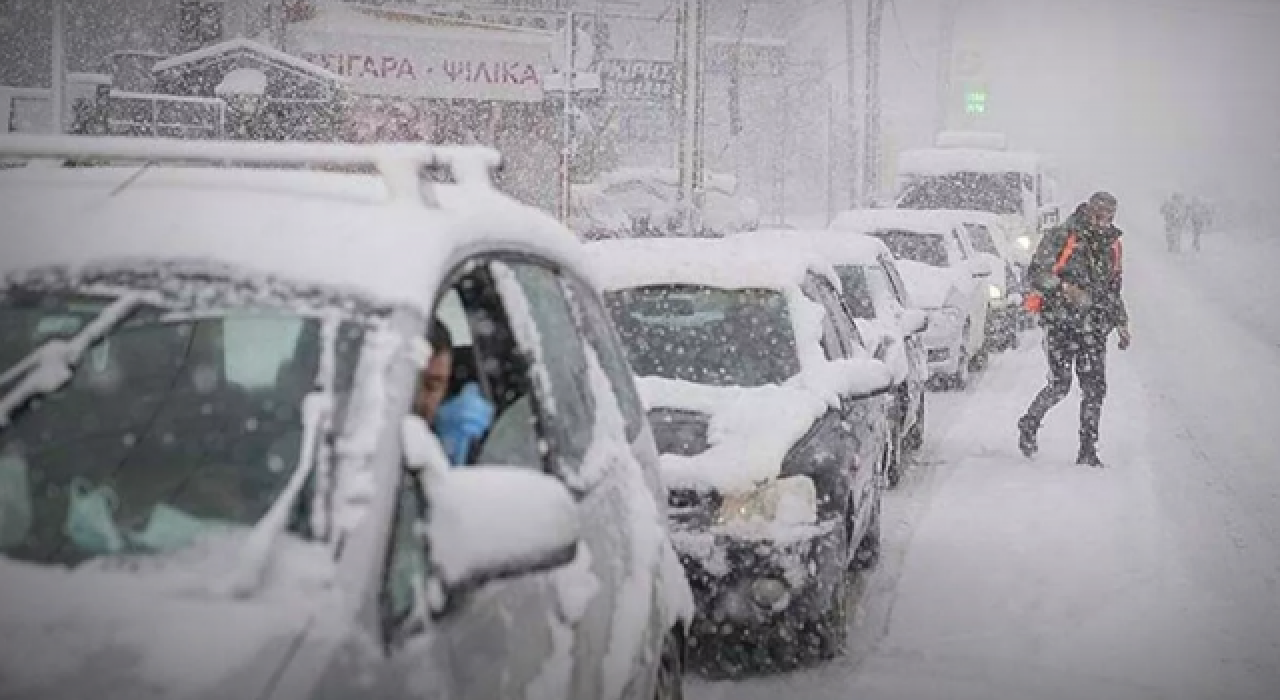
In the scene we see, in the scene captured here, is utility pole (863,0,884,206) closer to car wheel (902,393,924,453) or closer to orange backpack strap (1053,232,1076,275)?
car wheel (902,393,924,453)

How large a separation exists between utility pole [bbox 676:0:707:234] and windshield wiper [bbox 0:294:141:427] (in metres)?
18.3

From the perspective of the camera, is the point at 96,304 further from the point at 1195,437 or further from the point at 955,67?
the point at 955,67

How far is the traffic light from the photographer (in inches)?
1649

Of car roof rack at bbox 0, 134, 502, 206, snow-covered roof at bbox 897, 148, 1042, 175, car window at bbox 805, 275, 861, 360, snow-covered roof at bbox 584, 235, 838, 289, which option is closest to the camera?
car roof rack at bbox 0, 134, 502, 206

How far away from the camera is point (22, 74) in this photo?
35.6 meters

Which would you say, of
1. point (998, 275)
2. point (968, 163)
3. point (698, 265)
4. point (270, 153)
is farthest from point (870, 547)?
point (968, 163)

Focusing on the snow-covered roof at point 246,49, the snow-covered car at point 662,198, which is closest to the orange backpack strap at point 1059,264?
the snow-covered roof at point 246,49

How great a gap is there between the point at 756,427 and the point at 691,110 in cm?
1531

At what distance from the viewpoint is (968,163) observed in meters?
26.4

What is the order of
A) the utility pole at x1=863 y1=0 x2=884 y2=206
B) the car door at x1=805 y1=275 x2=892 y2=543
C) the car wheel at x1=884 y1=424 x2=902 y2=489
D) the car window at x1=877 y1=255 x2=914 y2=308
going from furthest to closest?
the utility pole at x1=863 y1=0 x2=884 y2=206 < the car window at x1=877 y1=255 x2=914 y2=308 < the car wheel at x1=884 y1=424 x2=902 y2=489 < the car door at x1=805 y1=275 x2=892 y2=543

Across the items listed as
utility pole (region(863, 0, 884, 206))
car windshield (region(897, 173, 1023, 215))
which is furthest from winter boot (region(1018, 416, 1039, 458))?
utility pole (region(863, 0, 884, 206))

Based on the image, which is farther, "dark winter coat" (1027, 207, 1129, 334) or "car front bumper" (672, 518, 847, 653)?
"dark winter coat" (1027, 207, 1129, 334)

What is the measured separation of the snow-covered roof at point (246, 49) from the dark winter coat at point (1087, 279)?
14.9m

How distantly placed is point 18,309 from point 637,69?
30564 mm
